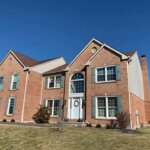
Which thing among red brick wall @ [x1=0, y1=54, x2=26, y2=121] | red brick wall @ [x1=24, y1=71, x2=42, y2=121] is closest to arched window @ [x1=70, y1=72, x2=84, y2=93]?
red brick wall @ [x1=24, y1=71, x2=42, y2=121]

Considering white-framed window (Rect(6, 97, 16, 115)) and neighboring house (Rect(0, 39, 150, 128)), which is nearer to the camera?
neighboring house (Rect(0, 39, 150, 128))

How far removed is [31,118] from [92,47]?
12010 mm

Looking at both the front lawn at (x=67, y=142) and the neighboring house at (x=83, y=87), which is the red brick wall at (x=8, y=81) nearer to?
the neighboring house at (x=83, y=87)

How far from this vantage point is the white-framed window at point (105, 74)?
57.6 ft

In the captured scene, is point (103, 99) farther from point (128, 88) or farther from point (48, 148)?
point (48, 148)

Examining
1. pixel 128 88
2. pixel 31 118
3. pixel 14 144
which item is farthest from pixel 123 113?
pixel 31 118

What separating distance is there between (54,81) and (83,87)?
499 cm

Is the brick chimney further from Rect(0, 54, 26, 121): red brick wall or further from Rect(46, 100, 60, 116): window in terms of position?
Rect(0, 54, 26, 121): red brick wall

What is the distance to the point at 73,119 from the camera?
19.2m

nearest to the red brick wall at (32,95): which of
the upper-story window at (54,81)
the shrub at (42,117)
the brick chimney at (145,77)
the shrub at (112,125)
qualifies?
the upper-story window at (54,81)

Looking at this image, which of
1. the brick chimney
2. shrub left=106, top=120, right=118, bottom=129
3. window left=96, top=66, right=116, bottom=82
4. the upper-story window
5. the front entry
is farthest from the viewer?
the brick chimney

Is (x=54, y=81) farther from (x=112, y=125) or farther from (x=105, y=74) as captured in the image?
(x=112, y=125)

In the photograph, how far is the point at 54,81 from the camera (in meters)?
22.9

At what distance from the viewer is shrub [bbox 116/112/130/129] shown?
14.9 m
